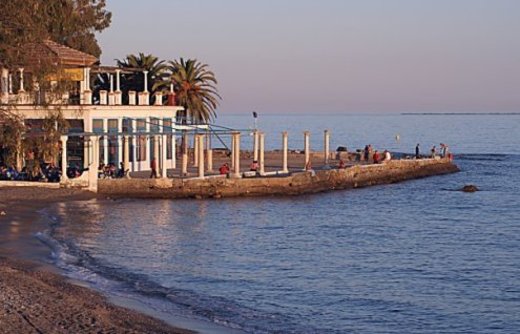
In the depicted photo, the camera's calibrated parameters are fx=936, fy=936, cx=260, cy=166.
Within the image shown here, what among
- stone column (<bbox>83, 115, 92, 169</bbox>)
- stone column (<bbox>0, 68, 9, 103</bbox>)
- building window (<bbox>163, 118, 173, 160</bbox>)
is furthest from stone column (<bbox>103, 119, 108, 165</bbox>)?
stone column (<bbox>0, 68, 9, 103</bbox>)

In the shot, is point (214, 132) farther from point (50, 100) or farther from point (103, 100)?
point (50, 100)

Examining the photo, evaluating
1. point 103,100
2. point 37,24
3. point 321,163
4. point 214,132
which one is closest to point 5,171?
point 103,100

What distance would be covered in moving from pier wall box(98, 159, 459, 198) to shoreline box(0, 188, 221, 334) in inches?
726

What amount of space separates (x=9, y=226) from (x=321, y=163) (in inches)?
1542

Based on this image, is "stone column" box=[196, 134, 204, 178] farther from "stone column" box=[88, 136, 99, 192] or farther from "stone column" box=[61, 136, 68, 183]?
"stone column" box=[61, 136, 68, 183]

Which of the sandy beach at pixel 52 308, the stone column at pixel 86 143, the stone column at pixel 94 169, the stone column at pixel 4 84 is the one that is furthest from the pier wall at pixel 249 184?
the sandy beach at pixel 52 308

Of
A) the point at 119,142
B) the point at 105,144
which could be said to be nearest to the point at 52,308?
the point at 105,144

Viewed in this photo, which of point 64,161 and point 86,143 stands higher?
point 86,143

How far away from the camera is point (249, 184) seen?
5156 centimetres

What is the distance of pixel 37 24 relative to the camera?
32.3 meters

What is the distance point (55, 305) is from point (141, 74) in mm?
53411

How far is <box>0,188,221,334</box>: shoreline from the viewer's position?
16.7 metres

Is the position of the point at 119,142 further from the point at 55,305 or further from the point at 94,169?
the point at 55,305

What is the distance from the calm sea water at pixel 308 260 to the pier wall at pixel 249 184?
121cm
